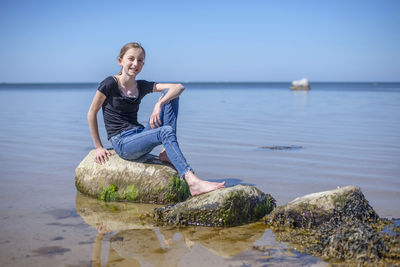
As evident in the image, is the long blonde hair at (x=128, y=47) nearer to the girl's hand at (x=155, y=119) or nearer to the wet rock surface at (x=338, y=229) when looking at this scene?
the girl's hand at (x=155, y=119)

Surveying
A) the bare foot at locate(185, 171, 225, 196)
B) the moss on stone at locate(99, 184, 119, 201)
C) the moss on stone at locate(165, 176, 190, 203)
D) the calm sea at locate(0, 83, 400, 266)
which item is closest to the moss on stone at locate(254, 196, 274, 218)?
the calm sea at locate(0, 83, 400, 266)

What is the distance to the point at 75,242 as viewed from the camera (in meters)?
4.00

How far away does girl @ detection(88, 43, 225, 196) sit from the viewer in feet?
17.7

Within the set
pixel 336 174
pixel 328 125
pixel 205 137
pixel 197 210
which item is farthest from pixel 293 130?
pixel 197 210

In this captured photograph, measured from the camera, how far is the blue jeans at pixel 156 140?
16.8 feet

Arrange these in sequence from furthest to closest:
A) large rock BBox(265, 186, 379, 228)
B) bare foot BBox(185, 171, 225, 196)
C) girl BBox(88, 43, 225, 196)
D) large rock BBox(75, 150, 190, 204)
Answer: large rock BBox(75, 150, 190, 204) < girl BBox(88, 43, 225, 196) < bare foot BBox(185, 171, 225, 196) < large rock BBox(265, 186, 379, 228)

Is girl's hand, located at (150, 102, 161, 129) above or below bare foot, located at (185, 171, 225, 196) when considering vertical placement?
above

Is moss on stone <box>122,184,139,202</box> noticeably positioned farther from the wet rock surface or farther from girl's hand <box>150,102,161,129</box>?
the wet rock surface

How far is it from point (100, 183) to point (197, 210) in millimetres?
1787

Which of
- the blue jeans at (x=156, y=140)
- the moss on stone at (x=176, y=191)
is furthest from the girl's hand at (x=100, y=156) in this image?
the moss on stone at (x=176, y=191)

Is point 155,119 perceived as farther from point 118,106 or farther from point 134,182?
point 134,182

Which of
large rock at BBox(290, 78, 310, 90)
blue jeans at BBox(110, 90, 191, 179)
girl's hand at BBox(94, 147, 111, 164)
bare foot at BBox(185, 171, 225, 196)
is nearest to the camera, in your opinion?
bare foot at BBox(185, 171, 225, 196)

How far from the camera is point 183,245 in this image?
4008 mm

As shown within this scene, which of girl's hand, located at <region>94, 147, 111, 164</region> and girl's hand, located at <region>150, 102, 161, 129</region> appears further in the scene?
girl's hand, located at <region>94, 147, 111, 164</region>
